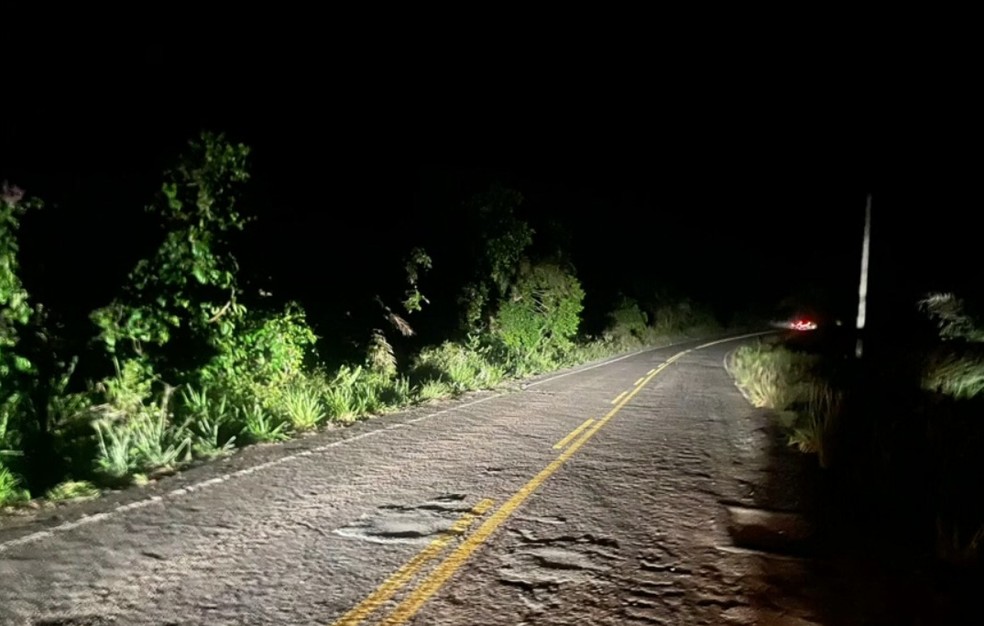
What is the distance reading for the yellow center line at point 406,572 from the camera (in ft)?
14.0

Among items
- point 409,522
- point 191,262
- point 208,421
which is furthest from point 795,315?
point 409,522

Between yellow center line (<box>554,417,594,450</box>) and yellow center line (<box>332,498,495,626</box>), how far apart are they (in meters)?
3.21

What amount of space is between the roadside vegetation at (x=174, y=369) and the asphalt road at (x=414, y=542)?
92 centimetres

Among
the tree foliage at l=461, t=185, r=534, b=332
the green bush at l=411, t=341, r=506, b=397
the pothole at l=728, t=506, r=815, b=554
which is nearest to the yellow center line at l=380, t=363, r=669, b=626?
the pothole at l=728, t=506, r=815, b=554

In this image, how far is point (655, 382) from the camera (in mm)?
19062

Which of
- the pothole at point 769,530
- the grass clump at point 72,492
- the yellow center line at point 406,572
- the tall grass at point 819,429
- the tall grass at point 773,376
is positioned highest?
the tall grass at point 773,376

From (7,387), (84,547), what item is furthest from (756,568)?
(7,387)

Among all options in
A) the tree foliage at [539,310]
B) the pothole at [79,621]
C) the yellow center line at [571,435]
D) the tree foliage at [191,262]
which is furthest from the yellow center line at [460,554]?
the tree foliage at [539,310]

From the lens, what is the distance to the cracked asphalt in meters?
4.43

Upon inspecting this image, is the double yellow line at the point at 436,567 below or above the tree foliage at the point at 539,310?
below

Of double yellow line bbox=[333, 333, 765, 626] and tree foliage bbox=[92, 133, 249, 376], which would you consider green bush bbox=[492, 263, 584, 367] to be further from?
double yellow line bbox=[333, 333, 765, 626]

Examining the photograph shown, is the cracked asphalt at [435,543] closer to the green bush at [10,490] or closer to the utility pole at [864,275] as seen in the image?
the green bush at [10,490]

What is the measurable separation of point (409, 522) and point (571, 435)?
15.9 ft

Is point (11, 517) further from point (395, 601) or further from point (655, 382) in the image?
point (655, 382)
